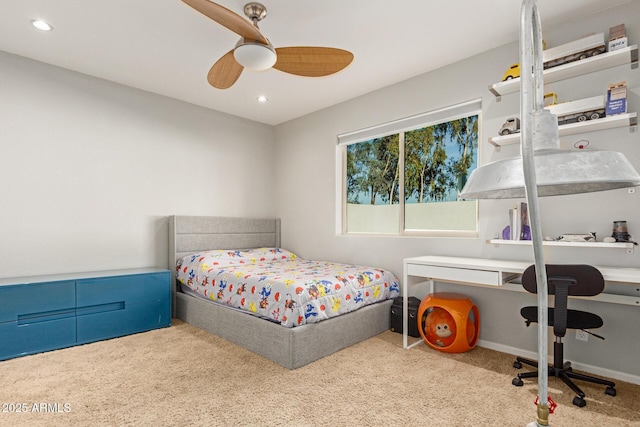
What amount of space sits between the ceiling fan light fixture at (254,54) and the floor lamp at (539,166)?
6.03ft

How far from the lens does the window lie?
3.43 meters

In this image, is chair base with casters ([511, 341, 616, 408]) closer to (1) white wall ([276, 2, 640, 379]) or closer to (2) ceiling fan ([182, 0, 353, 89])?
(1) white wall ([276, 2, 640, 379])

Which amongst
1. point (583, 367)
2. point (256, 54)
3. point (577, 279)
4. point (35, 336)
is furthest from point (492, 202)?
point (35, 336)

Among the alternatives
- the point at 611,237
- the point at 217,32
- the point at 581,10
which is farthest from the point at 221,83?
the point at 611,237

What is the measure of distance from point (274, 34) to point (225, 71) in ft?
1.68

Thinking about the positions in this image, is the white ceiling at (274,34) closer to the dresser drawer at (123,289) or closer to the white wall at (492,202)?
the white wall at (492,202)

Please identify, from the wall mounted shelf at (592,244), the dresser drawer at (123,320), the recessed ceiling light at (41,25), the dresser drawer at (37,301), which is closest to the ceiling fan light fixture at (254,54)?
the recessed ceiling light at (41,25)

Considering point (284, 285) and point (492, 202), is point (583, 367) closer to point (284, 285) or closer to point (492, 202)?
point (492, 202)

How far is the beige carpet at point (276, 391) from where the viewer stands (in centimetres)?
193

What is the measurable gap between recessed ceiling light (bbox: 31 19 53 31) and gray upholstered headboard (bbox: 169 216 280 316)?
201 centimetres

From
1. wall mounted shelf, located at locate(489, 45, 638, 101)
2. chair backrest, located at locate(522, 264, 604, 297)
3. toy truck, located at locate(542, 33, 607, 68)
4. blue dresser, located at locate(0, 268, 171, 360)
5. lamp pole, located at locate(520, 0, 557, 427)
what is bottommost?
blue dresser, located at locate(0, 268, 171, 360)

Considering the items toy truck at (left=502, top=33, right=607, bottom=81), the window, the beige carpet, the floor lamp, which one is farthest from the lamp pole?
the window

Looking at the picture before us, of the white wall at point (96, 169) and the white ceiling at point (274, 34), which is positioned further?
the white wall at point (96, 169)

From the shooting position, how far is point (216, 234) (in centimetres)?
439
